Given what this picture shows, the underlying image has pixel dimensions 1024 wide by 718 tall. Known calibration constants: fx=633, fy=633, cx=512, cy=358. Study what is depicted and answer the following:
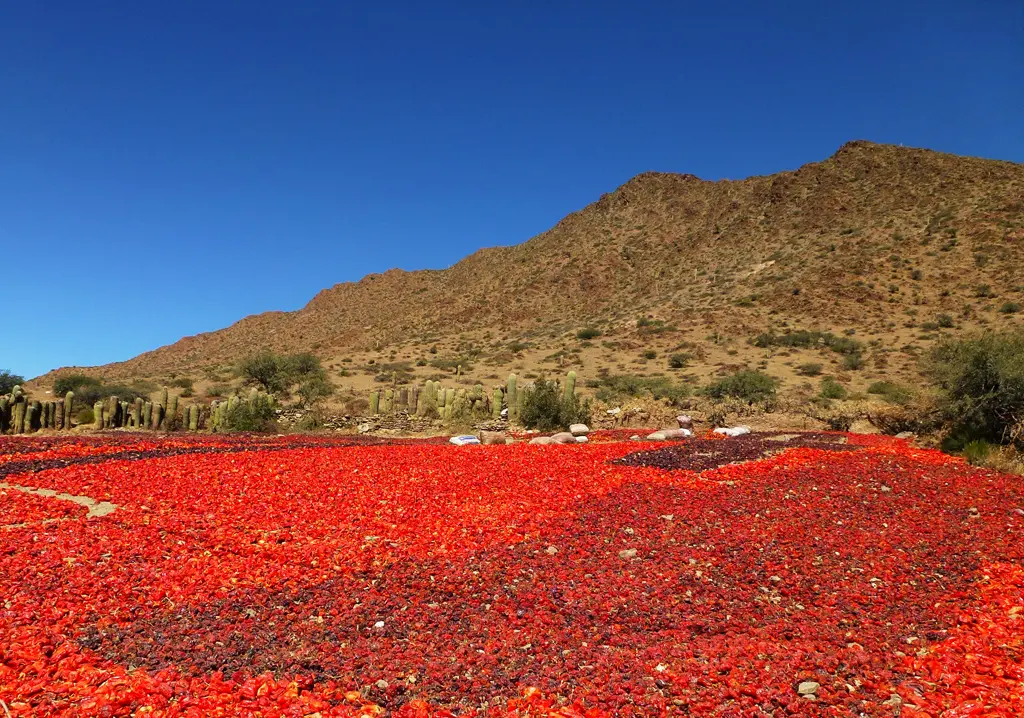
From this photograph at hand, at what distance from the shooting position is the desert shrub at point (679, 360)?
4069cm

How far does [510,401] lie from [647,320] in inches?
1199

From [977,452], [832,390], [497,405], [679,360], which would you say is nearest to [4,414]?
[497,405]

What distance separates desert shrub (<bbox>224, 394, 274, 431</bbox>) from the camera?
925 inches

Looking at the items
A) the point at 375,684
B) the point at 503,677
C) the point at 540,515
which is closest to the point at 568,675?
the point at 503,677

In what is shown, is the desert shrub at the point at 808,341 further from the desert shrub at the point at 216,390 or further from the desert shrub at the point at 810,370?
the desert shrub at the point at 216,390

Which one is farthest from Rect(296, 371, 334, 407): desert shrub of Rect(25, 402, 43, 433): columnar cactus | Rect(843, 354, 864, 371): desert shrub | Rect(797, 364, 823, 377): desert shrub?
Rect(843, 354, 864, 371): desert shrub

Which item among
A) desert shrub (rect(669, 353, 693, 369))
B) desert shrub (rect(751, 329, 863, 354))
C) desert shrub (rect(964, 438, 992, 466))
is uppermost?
desert shrub (rect(751, 329, 863, 354))

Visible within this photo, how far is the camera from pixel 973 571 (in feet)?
22.1

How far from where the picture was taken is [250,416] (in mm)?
23844

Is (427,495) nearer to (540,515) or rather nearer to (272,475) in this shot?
(540,515)

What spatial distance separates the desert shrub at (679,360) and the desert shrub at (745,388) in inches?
370

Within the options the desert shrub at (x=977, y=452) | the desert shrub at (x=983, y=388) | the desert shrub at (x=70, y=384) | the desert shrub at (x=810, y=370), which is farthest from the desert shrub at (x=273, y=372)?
the desert shrub at (x=977, y=452)

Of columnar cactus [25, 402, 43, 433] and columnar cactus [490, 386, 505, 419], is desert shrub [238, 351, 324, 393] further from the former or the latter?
columnar cactus [490, 386, 505, 419]

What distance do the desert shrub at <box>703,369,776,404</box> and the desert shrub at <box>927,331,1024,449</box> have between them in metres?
11.1
